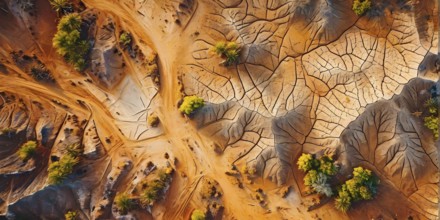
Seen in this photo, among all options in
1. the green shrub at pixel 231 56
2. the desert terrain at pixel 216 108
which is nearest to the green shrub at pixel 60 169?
the desert terrain at pixel 216 108

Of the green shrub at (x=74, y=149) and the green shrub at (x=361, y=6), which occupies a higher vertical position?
the green shrub at (x=74, y=149)

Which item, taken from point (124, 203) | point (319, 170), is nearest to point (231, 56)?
point (319, 170)

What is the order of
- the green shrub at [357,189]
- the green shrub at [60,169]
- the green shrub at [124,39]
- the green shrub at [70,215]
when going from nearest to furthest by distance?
the green shrub at [357,189] < the green shrub at [60,169] < the green shrub at [70,215] < the green shrub at [124,39]

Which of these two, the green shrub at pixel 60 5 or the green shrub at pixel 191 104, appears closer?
the green shrub at pixel 191 104

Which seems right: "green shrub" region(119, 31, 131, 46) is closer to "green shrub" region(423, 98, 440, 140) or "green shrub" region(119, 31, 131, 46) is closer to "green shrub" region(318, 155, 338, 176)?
"green shrub" region(318, 155, 338, 176)

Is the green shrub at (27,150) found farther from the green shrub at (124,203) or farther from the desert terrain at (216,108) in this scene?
the green shrub at (124,203)

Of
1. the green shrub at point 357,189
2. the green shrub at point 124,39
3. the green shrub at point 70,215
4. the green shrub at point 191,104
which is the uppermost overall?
the green shrub at point 124,39

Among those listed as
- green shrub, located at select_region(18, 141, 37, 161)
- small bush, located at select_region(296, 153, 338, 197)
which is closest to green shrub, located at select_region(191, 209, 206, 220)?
small bush, located at select_region(296, 153, 338, 197)
